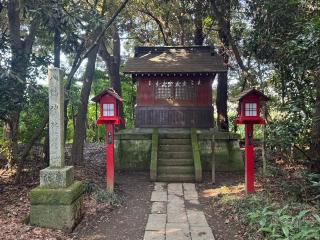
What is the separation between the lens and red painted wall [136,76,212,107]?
49.5 ft

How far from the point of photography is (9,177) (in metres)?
9.59

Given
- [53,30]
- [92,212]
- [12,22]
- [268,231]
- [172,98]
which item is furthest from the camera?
[172,98]

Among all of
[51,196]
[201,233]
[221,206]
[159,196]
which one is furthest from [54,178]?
[221,206]

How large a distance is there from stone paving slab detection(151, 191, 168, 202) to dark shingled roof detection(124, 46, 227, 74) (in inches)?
245

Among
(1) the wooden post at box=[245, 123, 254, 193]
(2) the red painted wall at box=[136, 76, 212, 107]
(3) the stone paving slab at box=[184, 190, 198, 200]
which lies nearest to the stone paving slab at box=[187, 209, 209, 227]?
(3) the stone paving slab at box=[184, 190, 198, 200]

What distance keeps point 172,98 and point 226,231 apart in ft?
29.8

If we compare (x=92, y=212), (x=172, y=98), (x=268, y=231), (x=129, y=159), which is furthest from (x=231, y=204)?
(x=172, y=98)

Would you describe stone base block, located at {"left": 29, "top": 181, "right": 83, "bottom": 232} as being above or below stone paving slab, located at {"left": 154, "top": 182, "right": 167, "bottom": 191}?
above

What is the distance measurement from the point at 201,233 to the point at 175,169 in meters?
5.01

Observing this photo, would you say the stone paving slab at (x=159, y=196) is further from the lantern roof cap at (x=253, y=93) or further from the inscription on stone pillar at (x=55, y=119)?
the lantern roof cap at (x=253, y=93)

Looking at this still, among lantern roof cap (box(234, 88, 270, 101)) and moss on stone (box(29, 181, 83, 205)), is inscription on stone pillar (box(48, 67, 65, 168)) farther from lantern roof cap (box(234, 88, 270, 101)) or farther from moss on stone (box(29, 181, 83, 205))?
lantern roof cap (box(234, 88, 270, 101))

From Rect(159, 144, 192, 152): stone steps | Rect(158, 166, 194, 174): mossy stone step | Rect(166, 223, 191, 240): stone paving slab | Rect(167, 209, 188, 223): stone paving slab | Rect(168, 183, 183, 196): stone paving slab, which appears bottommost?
Rect(166, 223, 191, 240): stone paving slab

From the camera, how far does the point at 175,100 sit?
1517cm

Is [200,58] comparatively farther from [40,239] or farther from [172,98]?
[40,239]
